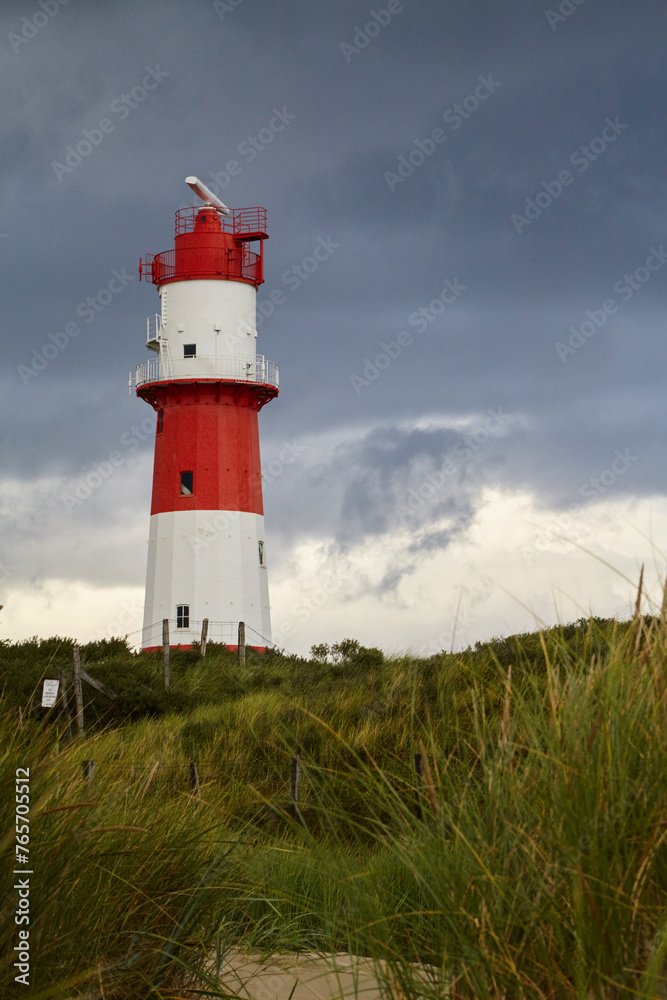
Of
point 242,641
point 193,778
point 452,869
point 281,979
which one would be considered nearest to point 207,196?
point 242,641

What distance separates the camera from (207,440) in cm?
2630

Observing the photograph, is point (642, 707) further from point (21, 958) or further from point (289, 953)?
point (289, 953)

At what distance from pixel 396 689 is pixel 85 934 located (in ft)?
33.3

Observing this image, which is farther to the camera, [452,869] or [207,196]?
[207,196]

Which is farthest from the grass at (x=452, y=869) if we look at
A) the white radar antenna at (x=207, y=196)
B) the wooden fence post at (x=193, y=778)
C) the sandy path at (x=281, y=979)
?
the white radar antenna at (x=207, y=196)

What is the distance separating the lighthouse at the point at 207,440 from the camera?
25625 mm

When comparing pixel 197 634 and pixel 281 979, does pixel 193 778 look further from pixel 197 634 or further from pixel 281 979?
pixel 197 634

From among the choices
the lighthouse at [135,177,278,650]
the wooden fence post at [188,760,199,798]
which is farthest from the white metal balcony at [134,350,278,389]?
the wooden fence post at [188,760,199,798]

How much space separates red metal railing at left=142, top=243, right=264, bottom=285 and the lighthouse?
3 cm

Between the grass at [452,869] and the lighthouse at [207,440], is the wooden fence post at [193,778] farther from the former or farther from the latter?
the lighthouse at [207,440]

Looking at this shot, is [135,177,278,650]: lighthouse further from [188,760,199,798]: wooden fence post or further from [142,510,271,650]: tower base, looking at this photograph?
[188,760,199,798]: wooden fence post

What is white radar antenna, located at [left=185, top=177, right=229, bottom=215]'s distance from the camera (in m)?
28.1

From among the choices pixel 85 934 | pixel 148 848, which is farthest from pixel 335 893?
pixel 85 934

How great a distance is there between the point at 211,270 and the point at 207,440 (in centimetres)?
464
